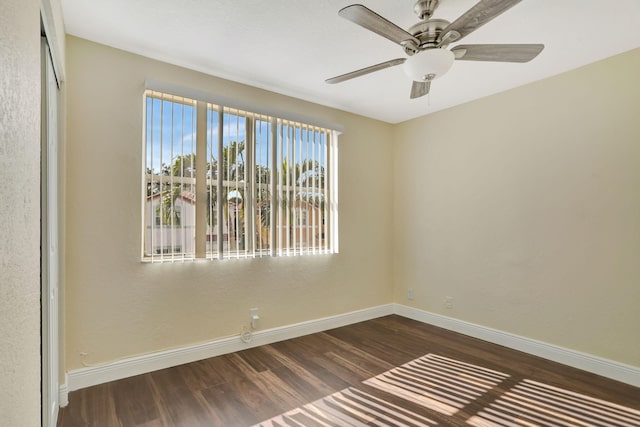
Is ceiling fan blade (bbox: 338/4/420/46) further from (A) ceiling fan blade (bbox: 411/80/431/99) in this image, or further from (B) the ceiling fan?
(A) ceiling fan blade (bbox: 411/80/431/99)

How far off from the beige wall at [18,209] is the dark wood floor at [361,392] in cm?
135

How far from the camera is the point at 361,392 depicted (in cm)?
241

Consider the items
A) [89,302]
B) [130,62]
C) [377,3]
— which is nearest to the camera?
[377,3]

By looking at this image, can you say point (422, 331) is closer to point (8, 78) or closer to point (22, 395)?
point (22, 395)

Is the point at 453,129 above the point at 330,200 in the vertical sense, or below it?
above

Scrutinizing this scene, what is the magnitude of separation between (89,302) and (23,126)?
6.59 ft

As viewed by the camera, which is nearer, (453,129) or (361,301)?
(453,129)

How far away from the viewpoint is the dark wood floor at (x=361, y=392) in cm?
208

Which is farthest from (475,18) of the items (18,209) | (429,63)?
(18,209)

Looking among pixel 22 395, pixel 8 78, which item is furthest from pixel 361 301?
pixel 8 78

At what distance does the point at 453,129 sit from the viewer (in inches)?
148

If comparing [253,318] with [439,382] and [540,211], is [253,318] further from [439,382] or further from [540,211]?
[540,211]

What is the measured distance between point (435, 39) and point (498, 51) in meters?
0.39

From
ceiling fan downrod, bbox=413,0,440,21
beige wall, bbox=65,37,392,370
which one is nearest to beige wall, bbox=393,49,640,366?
ceiling fan downrod, bbox=413,0,440,21
